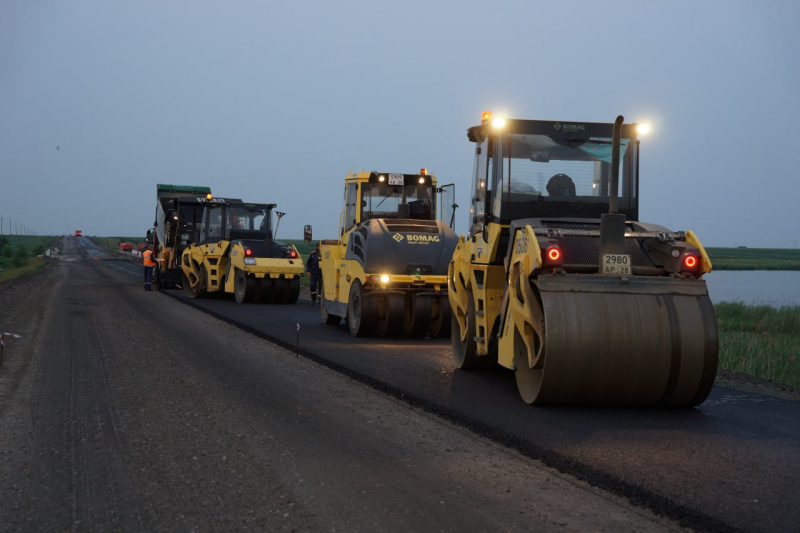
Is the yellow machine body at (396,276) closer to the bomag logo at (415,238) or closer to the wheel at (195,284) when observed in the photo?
the bomag logo at (415,238)

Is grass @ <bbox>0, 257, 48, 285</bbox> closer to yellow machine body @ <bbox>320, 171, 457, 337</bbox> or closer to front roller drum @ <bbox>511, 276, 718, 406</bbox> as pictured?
yellow machine body @ <bbox>320, 171, 457, 337</bbox>

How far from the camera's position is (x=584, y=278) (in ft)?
24.6

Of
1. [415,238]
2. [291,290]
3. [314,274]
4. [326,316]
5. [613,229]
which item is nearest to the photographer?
[613,229]

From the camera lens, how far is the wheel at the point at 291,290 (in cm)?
2195

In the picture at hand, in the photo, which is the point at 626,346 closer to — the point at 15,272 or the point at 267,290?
the point at 267,290

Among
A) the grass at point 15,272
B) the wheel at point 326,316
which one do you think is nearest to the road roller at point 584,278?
the wheel at point 326,316

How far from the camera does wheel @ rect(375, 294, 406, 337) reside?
1385 cm

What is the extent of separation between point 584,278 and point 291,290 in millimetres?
15305

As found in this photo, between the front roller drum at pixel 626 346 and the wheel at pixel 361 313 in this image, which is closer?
the front roller drum at pixel 626 346

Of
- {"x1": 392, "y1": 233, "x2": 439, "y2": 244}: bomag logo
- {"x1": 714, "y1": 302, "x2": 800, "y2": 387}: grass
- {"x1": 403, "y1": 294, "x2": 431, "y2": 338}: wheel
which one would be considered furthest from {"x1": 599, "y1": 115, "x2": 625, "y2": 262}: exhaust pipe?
{"x1": 392, "y1": 233, "x2": 439, "y2": 244}: bomag logo

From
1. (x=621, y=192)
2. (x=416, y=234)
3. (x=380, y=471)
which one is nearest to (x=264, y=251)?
(x=416, y=234)

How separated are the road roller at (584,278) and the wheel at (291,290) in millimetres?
12972

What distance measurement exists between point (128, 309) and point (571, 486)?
16012 millimetres

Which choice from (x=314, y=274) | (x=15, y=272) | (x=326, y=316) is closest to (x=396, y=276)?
(x=326, y=316)
